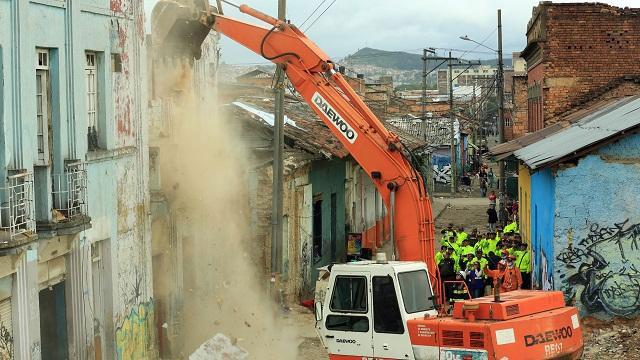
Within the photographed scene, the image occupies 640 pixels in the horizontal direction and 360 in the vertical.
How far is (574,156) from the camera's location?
18109mm

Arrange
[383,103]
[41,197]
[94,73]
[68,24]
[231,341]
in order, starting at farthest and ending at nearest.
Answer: [383,103] < [231,341] < [94,73] < [68,24] < [41,197]

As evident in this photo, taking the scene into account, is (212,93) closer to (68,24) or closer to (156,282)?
(156,282)

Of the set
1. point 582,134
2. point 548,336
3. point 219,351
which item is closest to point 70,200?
point 219,351

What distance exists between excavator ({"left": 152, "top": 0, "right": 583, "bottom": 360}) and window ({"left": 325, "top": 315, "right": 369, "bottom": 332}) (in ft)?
0.04

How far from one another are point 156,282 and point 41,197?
229 inches

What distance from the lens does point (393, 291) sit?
42.2 feet

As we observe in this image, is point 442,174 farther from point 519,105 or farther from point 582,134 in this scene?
point 582,134

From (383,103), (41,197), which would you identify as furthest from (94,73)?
(383,103)

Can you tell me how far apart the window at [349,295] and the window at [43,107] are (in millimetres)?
4178

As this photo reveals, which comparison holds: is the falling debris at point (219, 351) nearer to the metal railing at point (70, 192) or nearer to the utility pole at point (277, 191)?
the utility pole at point (277, 191)

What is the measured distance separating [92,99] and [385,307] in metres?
5.49

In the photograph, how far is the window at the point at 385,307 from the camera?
12.8m

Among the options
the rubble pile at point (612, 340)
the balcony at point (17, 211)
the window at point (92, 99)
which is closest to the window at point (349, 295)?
the balcony at point (17, 211)

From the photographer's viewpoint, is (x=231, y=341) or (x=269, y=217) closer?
(x=231, y=341)
